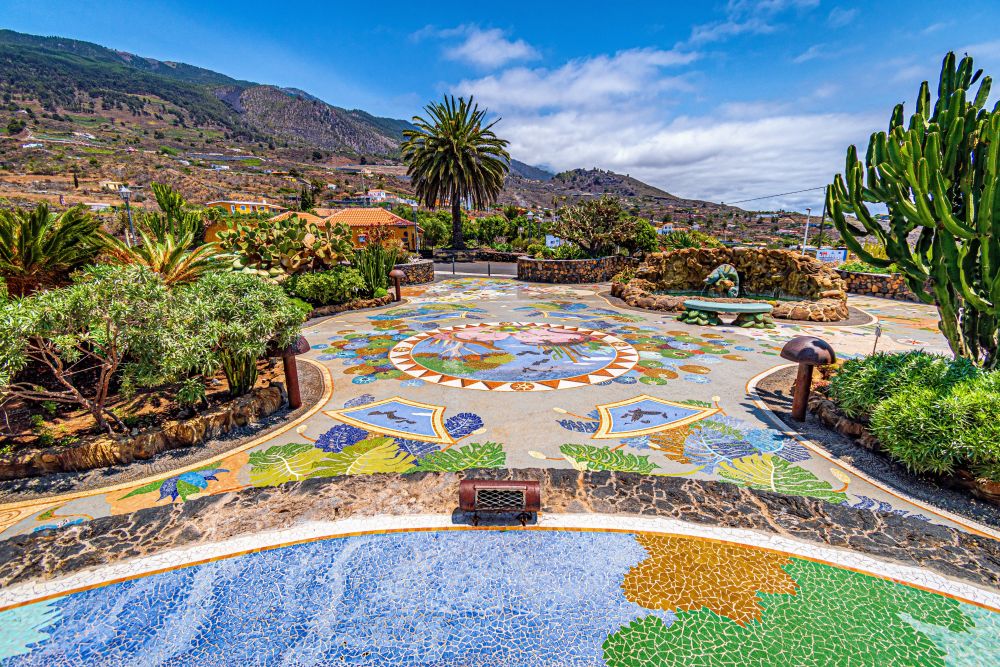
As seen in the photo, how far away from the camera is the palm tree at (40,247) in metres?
8.63

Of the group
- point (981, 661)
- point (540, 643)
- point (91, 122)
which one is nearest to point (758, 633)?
point (981, 661)

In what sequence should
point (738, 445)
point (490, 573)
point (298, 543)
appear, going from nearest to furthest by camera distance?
point (490, 573) < point (298, 543) < point (738, 445)

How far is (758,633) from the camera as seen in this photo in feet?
12.4

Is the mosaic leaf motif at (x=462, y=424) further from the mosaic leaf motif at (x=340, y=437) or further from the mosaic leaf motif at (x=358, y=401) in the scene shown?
the mosaic leaf motif at (x=358, y=401)

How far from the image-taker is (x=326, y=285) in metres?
16.8

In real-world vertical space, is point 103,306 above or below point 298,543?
above

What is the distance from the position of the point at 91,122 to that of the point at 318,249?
167 meters

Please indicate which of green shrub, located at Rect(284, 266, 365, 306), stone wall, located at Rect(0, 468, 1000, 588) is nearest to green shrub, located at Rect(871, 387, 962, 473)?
stone wall, located at Rect(0, 468, 1000, 588)

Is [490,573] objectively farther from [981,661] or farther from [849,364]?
[849,364]

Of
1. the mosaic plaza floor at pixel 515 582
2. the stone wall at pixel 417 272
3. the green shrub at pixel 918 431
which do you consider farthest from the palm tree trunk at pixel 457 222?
the green shrub at pixel 918 431

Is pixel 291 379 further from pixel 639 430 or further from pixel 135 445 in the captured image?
pixel 639 430

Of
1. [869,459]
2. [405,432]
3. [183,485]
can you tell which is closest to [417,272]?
[405,432]

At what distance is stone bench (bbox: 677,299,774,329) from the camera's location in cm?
1410

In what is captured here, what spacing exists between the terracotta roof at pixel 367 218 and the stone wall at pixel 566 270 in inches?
762
